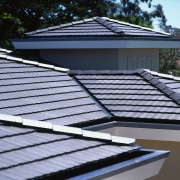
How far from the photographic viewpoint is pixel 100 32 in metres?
12.7

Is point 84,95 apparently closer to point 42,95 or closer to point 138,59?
point 42,95

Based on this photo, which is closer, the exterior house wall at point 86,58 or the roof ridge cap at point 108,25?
the exterior house wall at point 86,58

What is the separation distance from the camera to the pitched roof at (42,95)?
759 centimetres

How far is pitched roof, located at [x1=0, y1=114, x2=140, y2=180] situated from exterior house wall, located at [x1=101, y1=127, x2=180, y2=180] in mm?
2498

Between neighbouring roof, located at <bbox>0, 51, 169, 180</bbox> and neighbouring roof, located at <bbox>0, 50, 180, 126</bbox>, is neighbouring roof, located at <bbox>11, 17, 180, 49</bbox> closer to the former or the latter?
neighbouring roof, located at <bbox>0, 50, 180, 126</bbox>

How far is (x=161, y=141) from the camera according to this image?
857cm

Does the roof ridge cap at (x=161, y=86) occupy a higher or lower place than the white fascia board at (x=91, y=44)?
lower

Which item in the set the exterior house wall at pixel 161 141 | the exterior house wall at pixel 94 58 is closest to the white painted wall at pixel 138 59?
the exterior house wall at pixel 94 58

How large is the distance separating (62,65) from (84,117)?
16.2 feet

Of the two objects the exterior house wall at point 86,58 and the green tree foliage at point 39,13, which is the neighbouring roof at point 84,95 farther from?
the green tree foliage at point 39,13

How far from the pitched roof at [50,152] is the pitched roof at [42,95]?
1401mm

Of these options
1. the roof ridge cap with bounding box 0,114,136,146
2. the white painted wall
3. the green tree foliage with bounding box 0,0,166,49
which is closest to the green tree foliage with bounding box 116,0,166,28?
the green tree foliage with bounding box 0,0,166,49

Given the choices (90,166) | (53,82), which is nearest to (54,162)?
(90,166)

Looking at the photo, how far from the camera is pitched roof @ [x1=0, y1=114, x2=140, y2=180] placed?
460cm
